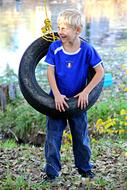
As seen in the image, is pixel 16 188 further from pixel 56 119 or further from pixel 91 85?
pixel 91 85

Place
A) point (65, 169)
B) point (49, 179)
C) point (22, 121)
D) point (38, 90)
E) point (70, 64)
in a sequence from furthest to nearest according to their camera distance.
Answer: point (22, 121)
point (65, 169)
point (49, 179)
point (38, 90)
point (70, 64)

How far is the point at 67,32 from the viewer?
10.4 feet

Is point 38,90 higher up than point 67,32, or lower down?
lower down

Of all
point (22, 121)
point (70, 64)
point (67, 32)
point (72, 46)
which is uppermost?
point (67, 32)

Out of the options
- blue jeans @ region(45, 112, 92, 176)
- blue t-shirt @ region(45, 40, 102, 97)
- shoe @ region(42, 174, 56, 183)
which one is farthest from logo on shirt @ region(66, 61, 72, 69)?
shoe @ region(42, 174, 56, 183)

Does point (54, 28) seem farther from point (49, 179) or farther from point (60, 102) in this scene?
point (60, 102)

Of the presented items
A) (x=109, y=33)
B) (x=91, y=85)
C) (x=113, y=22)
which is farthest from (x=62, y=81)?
(x=113, y=22)

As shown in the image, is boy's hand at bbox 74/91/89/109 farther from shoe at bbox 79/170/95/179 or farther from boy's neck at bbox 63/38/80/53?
shoe at bbox 79/170/95/179

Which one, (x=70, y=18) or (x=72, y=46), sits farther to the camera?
(x=72, y=46)

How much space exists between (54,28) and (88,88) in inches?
337

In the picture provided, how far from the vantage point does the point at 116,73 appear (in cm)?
891

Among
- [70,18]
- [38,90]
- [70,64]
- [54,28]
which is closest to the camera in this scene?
[70,18]

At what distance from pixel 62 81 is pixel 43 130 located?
10.6 feet

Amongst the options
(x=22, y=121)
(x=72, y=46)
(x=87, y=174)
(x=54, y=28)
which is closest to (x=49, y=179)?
(x=87, y=174)
